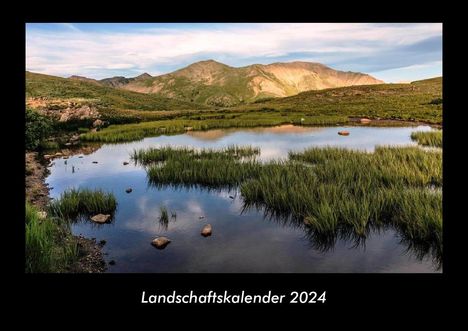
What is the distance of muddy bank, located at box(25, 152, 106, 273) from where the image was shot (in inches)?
374

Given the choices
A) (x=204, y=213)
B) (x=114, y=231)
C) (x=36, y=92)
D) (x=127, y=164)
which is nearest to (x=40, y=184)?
(x=127, y=164)

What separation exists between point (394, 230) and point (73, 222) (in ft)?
37.4

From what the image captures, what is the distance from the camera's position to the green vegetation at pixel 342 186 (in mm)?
11438

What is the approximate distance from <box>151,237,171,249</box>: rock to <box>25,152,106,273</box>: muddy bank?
165 cm

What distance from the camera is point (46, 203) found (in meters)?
15.2

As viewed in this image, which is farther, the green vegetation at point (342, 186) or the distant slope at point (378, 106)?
the distant slope at point (378, 106)

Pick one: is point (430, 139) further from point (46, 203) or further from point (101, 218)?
point (46, 203)

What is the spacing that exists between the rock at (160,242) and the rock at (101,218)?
2987mm

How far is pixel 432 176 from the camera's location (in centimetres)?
1617

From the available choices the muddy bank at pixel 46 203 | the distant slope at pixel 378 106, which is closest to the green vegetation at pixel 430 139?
the distant slope at pixel 378 106

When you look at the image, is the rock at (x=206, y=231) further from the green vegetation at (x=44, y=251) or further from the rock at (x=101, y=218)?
the green vegetation at (x=44, y=251)

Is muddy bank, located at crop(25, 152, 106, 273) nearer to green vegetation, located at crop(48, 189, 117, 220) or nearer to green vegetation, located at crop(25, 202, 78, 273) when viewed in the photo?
green vegetation, located at crop(25, 202, 78, 273)

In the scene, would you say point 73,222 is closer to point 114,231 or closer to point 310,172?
point 114,231

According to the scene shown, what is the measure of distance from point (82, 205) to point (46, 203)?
7.40ft
